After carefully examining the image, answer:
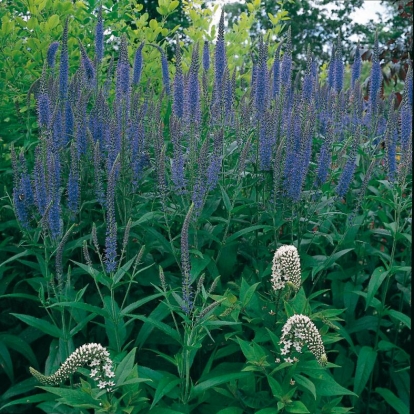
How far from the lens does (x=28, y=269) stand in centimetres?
416

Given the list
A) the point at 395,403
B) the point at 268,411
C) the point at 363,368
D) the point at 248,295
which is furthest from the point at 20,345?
the point at 395,403

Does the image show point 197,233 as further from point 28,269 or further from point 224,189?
point 28,269

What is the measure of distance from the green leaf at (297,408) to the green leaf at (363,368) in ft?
2.53

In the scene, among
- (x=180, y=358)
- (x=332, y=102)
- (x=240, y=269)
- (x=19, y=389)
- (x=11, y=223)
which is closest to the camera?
(x=180, y=358)

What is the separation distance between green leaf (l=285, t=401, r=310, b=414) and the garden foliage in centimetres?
1

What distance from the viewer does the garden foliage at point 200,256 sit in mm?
3166

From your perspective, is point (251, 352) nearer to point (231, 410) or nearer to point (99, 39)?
point (231, 410)

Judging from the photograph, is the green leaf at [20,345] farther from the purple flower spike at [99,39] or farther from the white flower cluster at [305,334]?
the purple flower spike at [99,39]

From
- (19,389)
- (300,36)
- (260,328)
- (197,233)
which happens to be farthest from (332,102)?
(300,36)

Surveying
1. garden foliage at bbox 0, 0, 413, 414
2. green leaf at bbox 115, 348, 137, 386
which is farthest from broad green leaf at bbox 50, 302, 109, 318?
green leaf at bbox 115, 348, 137, 386

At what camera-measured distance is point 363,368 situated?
141 inches

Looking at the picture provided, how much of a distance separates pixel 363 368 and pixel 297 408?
2.92 feet

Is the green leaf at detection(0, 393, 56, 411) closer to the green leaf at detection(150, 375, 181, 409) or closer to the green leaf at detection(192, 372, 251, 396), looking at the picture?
the green leaf at detection(150, 375, 181, 409)

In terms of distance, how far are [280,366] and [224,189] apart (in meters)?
1.40
